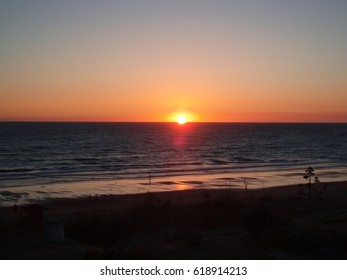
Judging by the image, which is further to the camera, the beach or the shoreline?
the shoreline

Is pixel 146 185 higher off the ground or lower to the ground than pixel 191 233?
lower

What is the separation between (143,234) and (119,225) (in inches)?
40.0

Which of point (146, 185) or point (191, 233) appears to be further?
point (146, 185)

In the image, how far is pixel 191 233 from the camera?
15.0m

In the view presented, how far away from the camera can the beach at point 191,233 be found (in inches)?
464

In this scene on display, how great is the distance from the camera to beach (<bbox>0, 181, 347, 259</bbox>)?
1178 cm

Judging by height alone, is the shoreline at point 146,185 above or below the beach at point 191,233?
below

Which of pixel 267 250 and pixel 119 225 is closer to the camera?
pixel 267 250

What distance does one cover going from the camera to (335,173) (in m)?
44.4

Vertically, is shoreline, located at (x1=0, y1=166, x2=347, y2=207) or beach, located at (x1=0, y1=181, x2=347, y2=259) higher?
beach, located at (x1=0, y1=181, x2=347, y2=259)

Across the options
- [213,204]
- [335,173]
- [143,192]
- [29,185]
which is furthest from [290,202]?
[335,173]

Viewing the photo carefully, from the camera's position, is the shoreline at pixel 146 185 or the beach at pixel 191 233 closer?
the beach at pixel 191 233

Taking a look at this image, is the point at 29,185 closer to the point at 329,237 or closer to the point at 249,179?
the point at 249,179
